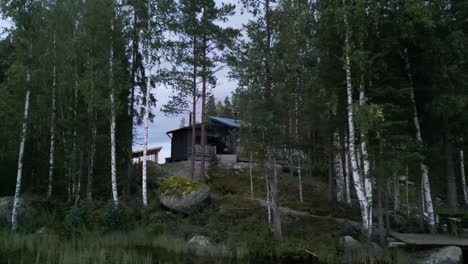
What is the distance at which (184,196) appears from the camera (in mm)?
12586

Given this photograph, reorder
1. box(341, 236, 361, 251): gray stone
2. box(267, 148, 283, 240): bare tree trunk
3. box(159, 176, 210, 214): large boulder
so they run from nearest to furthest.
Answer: box(341, 236, 361, 251): gray stone
box(267, 148, 283, 240): bare tree trunk
box(159, 176, 210, 214): large boulder

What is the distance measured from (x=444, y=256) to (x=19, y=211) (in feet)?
47.2

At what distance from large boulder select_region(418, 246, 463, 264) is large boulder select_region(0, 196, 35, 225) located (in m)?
13.3

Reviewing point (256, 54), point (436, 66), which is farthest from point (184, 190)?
point (436, 66)

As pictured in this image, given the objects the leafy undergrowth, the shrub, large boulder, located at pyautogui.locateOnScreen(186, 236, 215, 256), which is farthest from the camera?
the leafy undergrowth

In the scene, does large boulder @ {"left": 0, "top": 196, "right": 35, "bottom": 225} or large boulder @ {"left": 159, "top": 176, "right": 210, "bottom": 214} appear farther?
large boulder @ {"left": 159, "top": 176, "right": 210, "bottom": 214}

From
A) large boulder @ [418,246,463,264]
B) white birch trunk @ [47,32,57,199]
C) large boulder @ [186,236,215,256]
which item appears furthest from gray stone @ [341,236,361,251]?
white birch trunk @ [47,32,57,199]

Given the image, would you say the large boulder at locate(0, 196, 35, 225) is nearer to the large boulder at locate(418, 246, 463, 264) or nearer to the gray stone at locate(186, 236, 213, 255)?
the gray stone at locate(186, 236, 213, 255)

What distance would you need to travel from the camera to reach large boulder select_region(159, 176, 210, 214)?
1237 cm

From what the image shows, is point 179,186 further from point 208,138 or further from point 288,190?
point 208,138

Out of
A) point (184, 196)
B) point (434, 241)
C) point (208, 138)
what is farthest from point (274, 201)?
point (208, 138)

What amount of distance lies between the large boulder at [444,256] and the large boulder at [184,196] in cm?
794

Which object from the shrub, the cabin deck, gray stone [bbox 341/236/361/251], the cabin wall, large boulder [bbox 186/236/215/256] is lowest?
large boulder [bbox 186/236/215/256]

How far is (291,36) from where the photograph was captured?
10.6 metres
